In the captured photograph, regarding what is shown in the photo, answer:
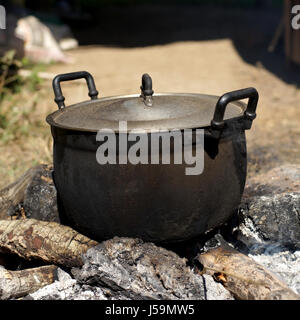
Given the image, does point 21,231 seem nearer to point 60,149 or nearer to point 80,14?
point 60,149

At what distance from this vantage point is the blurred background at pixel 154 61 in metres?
4.99

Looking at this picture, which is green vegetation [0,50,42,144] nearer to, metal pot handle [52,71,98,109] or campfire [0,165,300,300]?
campfire [0,165,300,300]

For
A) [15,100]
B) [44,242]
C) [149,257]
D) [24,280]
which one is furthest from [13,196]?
[15,100]

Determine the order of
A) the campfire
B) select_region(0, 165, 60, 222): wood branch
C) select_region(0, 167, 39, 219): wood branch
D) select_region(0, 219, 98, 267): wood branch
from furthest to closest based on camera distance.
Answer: select_region(0, 167, 39, 219): wood branch
select_region(0, 165, 60, 222): wood branch
select_region(0, 219, 98, 267): wood branch
the campfire

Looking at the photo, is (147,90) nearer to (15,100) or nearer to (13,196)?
(13,196)

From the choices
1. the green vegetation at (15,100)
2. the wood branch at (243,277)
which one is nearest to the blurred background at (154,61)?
the green vegetation at (15,100)

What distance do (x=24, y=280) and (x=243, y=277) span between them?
106 centimetres

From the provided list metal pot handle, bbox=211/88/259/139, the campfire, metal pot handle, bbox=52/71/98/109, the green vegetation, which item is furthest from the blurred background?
metal pot handle, bbox=211/88/259/139

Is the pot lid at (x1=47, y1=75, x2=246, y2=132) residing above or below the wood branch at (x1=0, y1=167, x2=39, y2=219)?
above

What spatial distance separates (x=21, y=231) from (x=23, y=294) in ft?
1.14

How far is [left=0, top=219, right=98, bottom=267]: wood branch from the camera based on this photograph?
2.32 meters

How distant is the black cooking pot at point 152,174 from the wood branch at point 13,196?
0.67 meters

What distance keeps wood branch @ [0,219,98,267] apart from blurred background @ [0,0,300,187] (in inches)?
58.5

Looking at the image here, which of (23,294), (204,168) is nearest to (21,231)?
(23,294)
